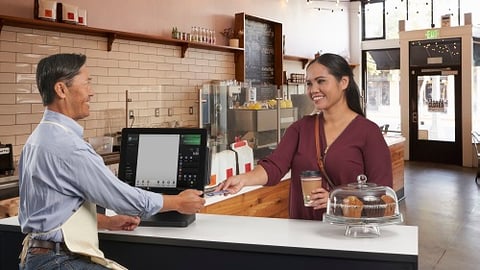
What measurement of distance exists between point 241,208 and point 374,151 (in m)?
1.69

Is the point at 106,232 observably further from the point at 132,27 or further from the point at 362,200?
the point at 132,27

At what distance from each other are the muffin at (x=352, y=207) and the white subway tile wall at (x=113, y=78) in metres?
4.57

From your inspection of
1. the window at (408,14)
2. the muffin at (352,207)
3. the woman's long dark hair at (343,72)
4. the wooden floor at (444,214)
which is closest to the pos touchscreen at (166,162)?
the muffin at (352,207)

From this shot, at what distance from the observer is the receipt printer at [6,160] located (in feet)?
15.5

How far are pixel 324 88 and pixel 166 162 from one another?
33.8 inches

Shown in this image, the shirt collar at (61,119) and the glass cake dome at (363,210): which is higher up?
the shirt collar at (61,119)

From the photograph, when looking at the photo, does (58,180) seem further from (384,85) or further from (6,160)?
(384,85)

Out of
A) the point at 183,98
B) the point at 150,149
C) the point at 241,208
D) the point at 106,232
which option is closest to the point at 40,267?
the point at 106,232

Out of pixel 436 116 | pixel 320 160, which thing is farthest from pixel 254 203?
pixel 436 116

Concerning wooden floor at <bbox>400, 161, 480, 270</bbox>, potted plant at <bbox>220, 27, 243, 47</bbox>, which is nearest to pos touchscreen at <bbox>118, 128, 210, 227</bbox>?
wooden floor at <bbox>400, 161, 480, 270</bbox>

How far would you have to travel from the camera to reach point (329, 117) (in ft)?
8.52

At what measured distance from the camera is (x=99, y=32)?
658 centimetres

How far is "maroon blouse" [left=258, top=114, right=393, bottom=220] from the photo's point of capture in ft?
8.09

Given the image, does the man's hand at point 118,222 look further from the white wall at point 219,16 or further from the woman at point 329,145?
the white wall at point 219,16
